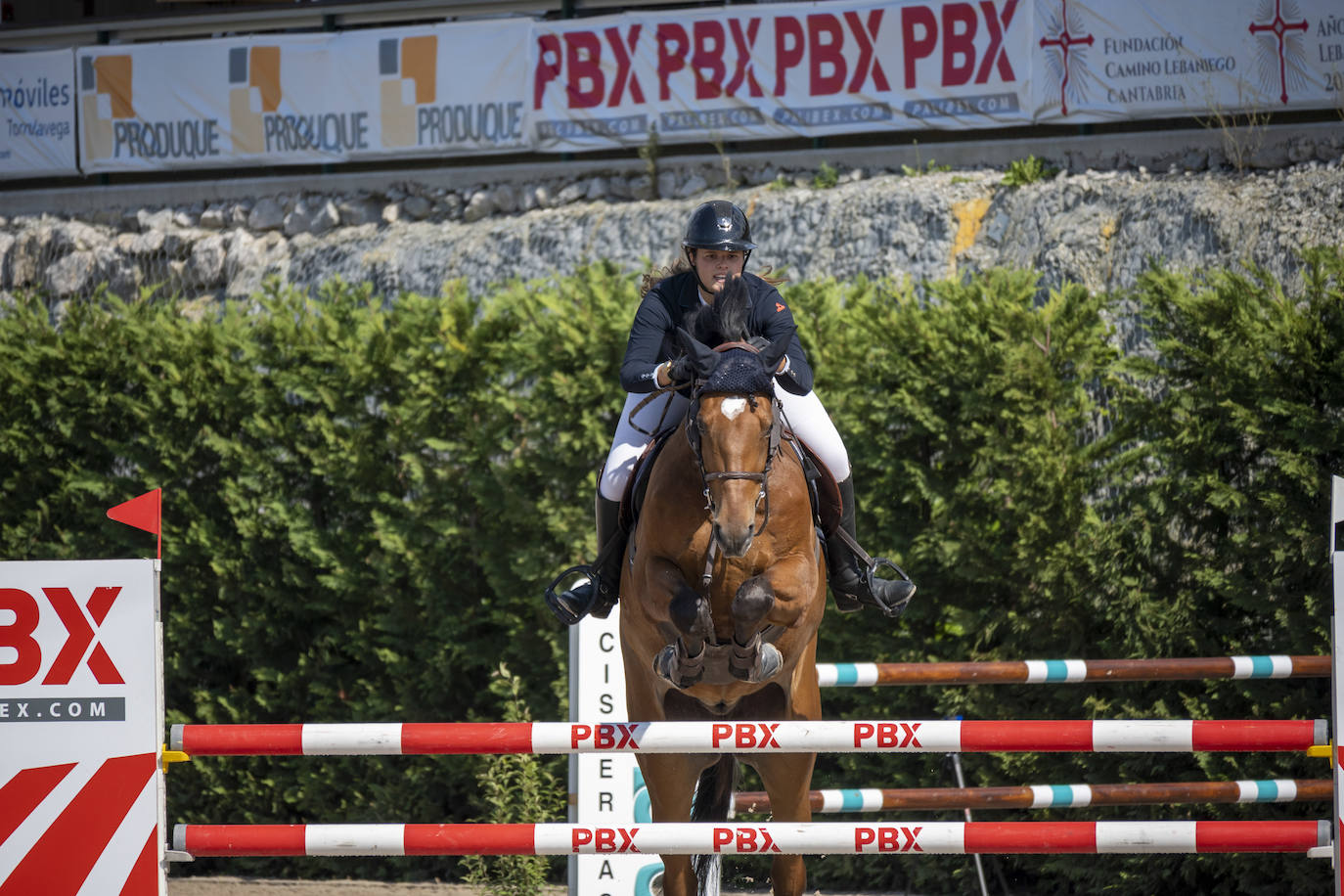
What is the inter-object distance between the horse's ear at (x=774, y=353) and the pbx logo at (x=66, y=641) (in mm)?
1962

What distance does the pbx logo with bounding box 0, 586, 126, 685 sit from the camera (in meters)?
3.61

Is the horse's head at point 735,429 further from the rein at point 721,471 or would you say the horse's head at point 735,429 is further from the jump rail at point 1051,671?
the jump rail at point 1051,671

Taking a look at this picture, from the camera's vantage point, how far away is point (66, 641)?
11.8ft

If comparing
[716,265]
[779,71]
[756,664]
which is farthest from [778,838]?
[779,71]

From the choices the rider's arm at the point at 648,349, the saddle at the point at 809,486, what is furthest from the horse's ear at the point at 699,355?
the saddle at the point at 809,486

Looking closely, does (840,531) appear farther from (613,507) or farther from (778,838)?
(778,838)

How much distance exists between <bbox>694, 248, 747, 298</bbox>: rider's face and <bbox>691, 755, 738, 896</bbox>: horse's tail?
1.65 meters

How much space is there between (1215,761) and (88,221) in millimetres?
12542

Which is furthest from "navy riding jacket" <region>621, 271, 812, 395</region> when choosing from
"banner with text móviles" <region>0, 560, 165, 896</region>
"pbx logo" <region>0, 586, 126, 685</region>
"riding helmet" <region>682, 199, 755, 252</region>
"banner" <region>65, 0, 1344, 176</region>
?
"banner" <region>65, 0, 1344, 176</region>

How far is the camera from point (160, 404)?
795cm

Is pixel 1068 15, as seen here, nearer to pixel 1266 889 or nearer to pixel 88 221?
pixel 1266 889

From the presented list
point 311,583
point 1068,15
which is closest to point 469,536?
point 311,583

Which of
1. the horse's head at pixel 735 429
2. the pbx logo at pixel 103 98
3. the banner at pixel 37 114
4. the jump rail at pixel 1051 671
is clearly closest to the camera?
the horse's head at pixel 735 429

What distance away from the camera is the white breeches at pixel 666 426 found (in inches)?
182
